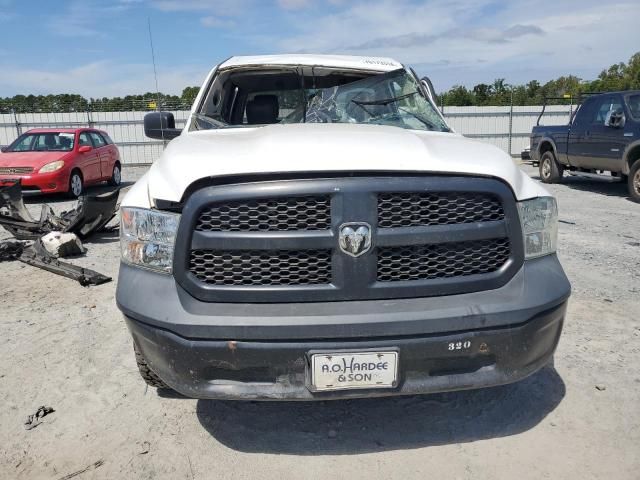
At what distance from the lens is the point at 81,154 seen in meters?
11.7

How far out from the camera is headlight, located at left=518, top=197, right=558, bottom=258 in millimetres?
2357

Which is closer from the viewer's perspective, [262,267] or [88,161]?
[262,267]

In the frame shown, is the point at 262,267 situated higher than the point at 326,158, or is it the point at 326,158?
the point at 326,158

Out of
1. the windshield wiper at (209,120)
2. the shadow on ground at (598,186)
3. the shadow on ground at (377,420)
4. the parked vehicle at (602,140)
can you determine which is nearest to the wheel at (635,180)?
the parked vehicle at (602,140)

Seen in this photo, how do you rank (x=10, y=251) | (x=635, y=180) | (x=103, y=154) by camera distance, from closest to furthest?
(x=10, y=251) → (x=635, y=180) → (x=103, y=154)

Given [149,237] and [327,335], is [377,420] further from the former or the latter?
[149,237]

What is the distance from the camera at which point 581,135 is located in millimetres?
10977

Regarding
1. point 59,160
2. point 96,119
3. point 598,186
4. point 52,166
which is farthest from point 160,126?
point 96,119

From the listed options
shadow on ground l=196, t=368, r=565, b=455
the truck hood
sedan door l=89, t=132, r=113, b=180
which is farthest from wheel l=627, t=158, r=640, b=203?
sedan door l=89, t=132, r=113, b=180

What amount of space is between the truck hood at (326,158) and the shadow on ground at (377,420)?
1.17m

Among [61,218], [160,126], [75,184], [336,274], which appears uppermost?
[160,126]

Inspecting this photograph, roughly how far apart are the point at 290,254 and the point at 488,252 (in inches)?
32.8

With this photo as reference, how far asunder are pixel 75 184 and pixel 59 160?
2.12 ft

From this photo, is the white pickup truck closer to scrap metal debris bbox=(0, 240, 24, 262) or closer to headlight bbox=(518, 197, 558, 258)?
headlight bbox=(518, 197, 558, 258)
